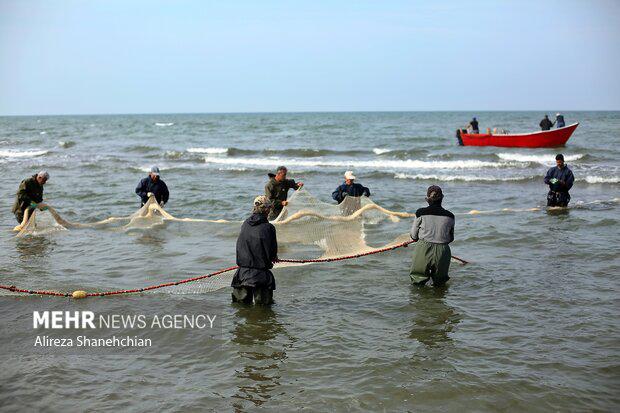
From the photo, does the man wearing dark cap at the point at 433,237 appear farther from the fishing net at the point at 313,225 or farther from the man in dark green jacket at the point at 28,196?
the man in dark green jacket at the point at 28,196

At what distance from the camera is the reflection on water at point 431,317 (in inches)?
219

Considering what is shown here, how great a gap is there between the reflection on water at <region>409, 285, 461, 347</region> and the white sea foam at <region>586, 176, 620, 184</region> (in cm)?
1318

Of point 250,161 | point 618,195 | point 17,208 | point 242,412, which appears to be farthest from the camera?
point 250,161

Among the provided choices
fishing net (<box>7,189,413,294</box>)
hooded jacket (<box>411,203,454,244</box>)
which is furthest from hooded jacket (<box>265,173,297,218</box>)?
hooded jacket (<box>411,203,454,244</box>)

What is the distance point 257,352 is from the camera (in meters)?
5.23

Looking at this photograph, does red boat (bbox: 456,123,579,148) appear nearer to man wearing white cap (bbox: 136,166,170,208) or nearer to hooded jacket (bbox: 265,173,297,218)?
hooded jacket (bbox: 265,173,297,218)

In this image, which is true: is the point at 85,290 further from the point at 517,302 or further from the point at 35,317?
the point at 517,302

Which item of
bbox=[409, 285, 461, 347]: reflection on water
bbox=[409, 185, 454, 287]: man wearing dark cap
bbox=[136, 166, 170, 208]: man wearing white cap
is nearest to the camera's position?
bbox=[409, 285, 461, 347]: reflection on water

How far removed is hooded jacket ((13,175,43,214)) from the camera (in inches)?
379

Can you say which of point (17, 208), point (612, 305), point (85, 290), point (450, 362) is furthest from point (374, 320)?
point (17, 208)

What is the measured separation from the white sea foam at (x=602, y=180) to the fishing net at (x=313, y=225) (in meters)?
10.3

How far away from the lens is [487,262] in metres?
8.40

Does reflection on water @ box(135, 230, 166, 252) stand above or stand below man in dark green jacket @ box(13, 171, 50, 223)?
below

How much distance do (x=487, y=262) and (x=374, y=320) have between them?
122 inches
